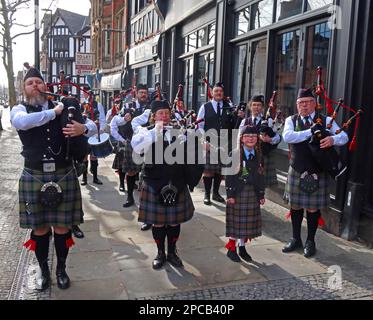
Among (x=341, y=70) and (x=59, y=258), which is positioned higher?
(x=341, y=70)

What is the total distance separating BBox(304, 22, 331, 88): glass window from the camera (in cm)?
508

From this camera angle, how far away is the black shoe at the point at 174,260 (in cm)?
373

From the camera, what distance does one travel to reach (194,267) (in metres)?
3.73

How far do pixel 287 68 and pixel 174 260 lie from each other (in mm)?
3570

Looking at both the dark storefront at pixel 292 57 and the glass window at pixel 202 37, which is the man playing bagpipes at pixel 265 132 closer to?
the dark storefront at pixel 292 57

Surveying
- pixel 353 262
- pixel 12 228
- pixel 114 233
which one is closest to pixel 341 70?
pixel 353 262

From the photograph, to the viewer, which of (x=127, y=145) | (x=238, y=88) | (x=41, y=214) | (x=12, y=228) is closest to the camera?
(x=41, y=214)

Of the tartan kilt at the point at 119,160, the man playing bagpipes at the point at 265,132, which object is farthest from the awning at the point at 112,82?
the man playing bagpipes at the point at 265,132

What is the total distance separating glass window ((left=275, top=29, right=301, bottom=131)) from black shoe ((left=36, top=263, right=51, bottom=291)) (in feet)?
13.0

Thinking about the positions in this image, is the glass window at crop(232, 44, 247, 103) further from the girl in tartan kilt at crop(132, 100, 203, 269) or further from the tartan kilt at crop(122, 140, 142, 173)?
the girl in tartan kilt at crop(132, 100, 203, 269)

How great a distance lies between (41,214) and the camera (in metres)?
3.23

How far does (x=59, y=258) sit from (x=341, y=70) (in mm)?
3410

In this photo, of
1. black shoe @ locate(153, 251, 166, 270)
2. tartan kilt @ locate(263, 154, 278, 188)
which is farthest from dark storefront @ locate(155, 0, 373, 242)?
black shoe @ locate(153, 251, 166, 270)

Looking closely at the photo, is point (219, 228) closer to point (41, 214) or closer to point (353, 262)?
point (353, 262)
